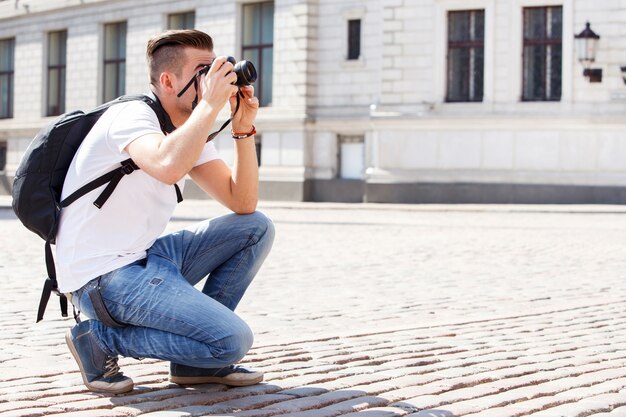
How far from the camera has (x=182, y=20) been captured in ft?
111

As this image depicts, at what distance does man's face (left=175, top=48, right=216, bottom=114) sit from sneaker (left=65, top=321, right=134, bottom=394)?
949mm

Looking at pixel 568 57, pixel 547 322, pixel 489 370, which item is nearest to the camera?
pixel 489 370

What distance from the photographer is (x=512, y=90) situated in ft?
90.9

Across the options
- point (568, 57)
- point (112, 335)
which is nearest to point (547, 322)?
point (112, 335)

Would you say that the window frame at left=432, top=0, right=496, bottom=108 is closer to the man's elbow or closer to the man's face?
the man's elbow

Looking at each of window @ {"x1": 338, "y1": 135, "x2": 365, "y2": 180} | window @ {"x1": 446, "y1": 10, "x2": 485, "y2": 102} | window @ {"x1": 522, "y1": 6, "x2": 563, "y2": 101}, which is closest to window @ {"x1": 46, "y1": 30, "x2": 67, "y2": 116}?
window @ {"x1": 338, "y1": 135, "x2": 365, "y2": 180}

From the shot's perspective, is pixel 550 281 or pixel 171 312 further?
pixel 550 281

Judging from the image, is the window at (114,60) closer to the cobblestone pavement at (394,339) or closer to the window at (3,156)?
the window at (3,156)

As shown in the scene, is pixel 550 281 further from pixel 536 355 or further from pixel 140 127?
pixel 140 127

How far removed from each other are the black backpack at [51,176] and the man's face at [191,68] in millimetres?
330

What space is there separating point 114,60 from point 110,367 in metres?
31.6

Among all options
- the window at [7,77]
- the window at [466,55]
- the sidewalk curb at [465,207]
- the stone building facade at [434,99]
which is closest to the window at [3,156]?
the window at [7,77]

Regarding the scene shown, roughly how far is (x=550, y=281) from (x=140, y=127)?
21.1 feet

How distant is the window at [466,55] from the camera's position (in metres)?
28.3
